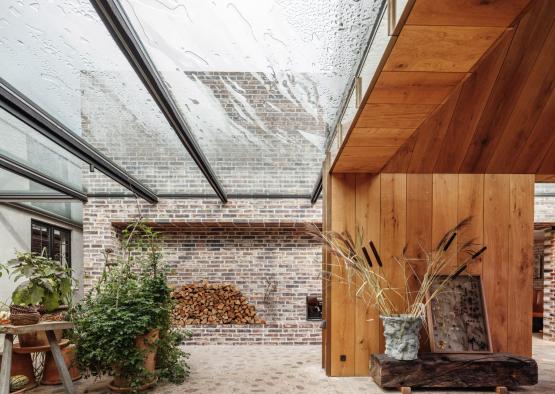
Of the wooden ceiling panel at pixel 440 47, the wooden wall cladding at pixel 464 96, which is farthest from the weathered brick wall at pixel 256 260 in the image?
the wooden ceiling panel at pixel 440 47

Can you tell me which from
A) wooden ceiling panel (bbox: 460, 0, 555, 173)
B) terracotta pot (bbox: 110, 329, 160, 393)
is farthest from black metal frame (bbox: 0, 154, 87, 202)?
wooden ceiling panel (bbox: 460, 0, 555, 173)

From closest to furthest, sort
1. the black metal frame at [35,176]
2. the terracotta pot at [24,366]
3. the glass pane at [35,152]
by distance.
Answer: the terracotta pot at [24,366], the glass pane at [35,152], the black metal frame at [35,176]

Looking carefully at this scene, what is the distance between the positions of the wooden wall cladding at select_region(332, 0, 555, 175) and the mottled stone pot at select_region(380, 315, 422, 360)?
1271 mm

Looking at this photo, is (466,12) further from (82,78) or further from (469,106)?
(82,78)

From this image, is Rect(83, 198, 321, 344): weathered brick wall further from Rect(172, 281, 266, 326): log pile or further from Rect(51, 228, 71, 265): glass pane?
Rect(51, 228, 71, 265): glass pane

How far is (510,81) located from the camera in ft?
8.13

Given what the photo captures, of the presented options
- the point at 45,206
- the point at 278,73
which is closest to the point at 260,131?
the point at 278,73

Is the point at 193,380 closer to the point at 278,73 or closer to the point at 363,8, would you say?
the point at 278,73

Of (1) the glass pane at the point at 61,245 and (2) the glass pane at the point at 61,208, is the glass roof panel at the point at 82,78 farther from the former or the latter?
(1) the glass pane at the point at 61,245

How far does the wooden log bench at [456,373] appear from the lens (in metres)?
3.17

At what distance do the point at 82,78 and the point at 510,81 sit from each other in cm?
269

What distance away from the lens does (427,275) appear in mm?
3408

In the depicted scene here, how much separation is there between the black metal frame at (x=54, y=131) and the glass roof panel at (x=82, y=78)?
52mm

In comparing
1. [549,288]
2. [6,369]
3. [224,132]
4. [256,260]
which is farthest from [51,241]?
[549,288]
